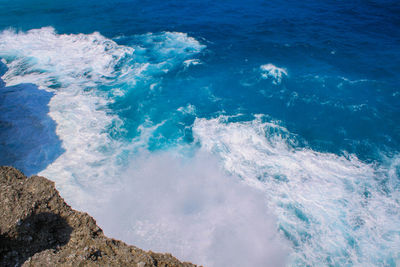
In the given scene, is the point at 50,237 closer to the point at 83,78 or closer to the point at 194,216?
the point at 194,216

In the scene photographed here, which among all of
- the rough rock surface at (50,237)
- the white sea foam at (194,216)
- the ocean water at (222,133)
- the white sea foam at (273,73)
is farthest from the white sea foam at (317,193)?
the rough rock surface at (50,237)

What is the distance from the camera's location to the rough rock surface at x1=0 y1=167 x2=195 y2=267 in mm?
4529

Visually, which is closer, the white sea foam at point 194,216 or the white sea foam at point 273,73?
the white sea foam at point 194,216

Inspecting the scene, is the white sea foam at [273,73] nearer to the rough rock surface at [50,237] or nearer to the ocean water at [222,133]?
the ocean water at [222,133]

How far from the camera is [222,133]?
14.7 metres

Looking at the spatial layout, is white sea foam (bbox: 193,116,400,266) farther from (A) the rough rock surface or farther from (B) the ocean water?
(A) the rough rock surface

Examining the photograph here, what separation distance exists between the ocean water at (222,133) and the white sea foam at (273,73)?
0.45 ft

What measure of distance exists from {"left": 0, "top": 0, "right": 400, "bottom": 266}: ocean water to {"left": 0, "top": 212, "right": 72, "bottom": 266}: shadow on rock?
17.3 ft

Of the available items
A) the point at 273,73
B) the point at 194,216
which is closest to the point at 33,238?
the point at 194,216

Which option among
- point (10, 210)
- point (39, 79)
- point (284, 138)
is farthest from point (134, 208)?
point (39, 79)

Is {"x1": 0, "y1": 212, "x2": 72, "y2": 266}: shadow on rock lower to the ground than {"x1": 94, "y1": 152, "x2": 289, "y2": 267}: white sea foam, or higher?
higher

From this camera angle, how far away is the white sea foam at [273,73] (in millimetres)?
18728

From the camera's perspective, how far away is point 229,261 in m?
9.52

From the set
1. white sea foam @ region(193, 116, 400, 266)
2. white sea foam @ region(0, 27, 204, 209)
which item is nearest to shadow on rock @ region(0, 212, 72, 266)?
white sea foam @ region(0, 27, 204, 209)
